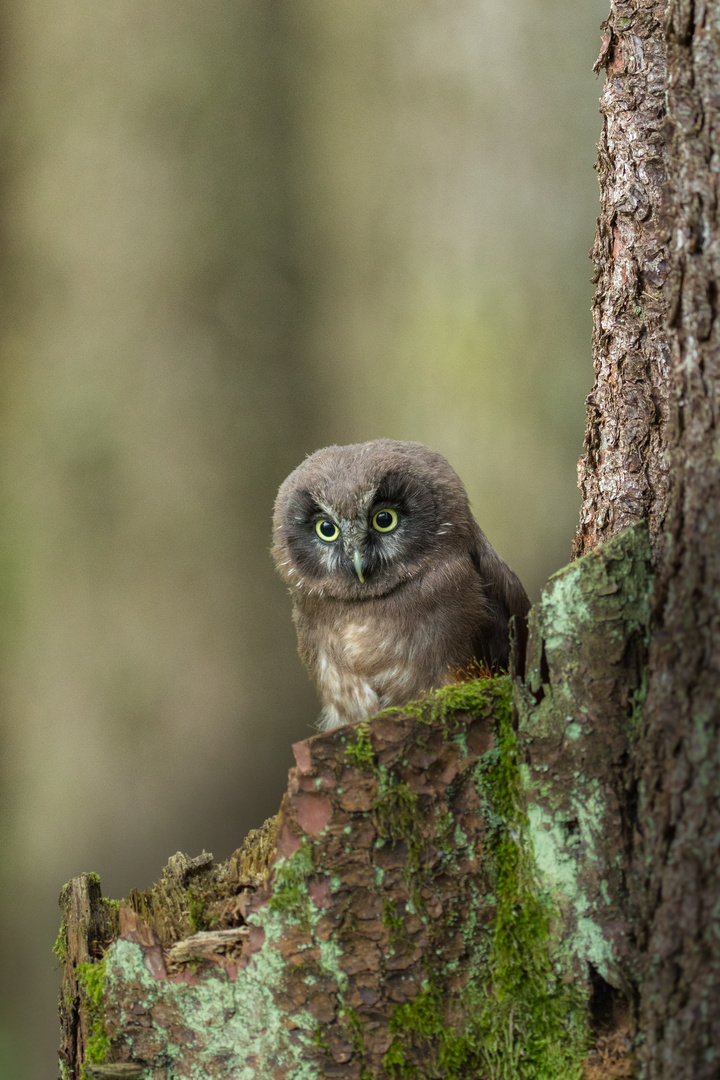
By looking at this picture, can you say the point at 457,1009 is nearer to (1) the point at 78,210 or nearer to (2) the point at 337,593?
(2) the point at 337,593

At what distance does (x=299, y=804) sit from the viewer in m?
1.54

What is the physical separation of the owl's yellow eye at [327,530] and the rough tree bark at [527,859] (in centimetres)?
113

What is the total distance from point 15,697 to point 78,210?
2.32m

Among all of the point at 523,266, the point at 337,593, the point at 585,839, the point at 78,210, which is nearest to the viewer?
the point at 585,839

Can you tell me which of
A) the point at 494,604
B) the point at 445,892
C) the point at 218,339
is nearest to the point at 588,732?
the point at 445,892

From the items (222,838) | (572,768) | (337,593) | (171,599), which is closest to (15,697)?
(171,599)

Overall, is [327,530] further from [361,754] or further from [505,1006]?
[505,1006]

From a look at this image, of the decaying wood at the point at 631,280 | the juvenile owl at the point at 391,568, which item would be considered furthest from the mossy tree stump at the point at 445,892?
the juvenile owl at the point at 391,568

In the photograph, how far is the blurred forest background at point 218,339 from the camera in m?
4.09

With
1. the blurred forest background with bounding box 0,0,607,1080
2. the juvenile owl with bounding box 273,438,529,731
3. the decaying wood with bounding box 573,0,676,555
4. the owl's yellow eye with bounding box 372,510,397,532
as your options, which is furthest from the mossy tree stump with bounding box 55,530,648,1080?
the blurred forest background with bounding box 0,0,607,1080

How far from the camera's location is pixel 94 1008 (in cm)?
167

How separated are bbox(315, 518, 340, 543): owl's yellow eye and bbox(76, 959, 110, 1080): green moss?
4.44ft

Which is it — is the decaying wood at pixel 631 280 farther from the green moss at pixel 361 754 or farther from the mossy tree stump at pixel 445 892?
the green moss at pixel 361 754

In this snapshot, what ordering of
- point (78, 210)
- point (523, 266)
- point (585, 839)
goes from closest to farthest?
1. point (585, 839)
2. point (78, 210)
3. point (523, 266)
